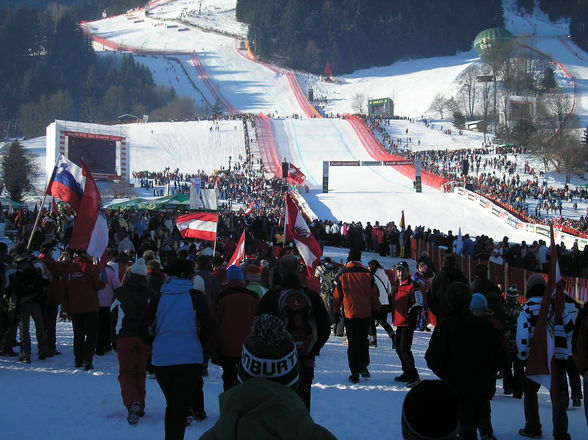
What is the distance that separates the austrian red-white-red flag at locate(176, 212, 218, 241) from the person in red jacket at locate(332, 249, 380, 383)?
5.72 meters

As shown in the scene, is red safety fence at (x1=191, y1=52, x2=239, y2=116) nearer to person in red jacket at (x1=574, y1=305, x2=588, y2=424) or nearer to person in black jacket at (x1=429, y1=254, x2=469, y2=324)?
person in black jacket at (x1=429, y1=254, x2=469, y2=324)

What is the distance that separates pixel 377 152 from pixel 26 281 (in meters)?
51.5

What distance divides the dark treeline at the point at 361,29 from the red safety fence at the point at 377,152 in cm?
5180

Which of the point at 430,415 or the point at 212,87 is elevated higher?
the point at 212,87

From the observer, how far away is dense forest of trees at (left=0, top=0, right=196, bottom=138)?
92.6 metres

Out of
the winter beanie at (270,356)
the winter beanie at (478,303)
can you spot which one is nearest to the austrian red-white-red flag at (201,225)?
the winter beanie at (478,303)

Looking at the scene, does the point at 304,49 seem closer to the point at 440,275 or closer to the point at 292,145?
the point at 292,145

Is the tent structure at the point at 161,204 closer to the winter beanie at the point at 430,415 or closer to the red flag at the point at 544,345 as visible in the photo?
the red flag at the point at 544,345

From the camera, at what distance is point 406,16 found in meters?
125

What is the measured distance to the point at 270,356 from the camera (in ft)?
10.6

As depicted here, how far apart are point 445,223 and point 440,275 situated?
25.1m

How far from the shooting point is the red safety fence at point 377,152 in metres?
43.0

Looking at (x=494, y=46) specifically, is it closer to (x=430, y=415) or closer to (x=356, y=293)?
(x=356, y=293)

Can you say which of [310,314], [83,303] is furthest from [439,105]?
[310,314]
